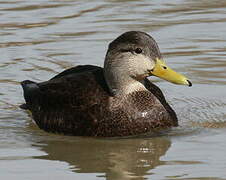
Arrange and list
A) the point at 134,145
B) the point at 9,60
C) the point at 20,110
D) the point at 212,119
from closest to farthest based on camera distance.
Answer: the point at 134,145 < the point at 212,119 < the point at 20,110 < the point at 9,60

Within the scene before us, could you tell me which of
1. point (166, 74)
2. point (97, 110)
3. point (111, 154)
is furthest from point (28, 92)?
point (111, 154)

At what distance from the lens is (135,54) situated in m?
11.0

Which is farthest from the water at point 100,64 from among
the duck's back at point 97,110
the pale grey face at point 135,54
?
the pale grey face at point 135,54

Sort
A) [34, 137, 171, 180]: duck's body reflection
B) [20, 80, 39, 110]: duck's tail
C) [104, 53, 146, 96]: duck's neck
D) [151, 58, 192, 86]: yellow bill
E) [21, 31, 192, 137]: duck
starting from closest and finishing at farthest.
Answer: [34, 137, 171, 180]: duck's body reflection < [151, 58, 192, 86]: yellow bill < [21, 31, 192, 137]: duck < [104, 53, 146, 96]: duck's neck < [20, 80, 39, 110]: duck's tail

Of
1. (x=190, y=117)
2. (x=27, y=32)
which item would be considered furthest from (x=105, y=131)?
(x=27, y=32)

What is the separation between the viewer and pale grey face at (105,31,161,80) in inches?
432

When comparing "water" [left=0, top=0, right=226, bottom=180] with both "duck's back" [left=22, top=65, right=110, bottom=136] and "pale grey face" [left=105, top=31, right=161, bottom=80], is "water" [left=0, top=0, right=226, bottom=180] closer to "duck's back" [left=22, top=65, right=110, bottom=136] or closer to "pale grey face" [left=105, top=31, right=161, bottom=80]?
"duck's back" [left=22, top=65, right=110, bottom=136]

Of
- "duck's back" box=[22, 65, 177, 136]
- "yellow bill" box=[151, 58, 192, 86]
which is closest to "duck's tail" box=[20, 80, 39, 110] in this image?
"duck's back" box=[22, 65, 177, 136]

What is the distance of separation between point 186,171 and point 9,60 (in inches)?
224

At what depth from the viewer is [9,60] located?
1437cm

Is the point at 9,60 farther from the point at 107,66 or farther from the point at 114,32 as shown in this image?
the point at 107,66

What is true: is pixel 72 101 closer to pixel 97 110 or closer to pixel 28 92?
pixel 97 110

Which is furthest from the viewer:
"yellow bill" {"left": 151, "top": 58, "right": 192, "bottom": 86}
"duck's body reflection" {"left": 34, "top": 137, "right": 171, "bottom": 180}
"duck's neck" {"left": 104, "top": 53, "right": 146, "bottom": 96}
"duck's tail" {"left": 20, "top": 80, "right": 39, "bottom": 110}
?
"duck's tail" {"left": 20, "top": 80, "right": 39, "bottom": 110}

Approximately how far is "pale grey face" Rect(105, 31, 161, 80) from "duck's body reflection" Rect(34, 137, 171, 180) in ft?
2.64
